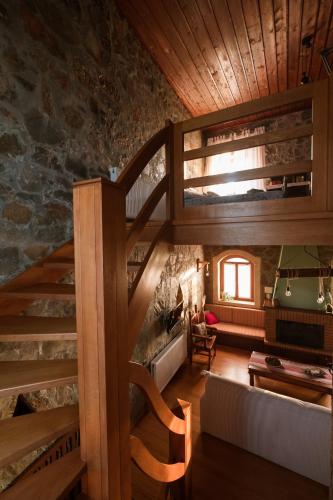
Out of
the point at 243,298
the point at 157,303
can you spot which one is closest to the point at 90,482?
the point at 157,303

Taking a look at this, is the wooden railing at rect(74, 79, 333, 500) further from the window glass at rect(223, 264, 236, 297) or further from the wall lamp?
the window glass at rect(223, 264, 236, 297)

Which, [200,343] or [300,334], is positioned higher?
[300,334]

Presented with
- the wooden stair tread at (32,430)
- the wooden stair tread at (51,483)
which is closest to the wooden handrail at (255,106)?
the wooden stair tread at (32,430)

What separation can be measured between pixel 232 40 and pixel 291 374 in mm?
4792

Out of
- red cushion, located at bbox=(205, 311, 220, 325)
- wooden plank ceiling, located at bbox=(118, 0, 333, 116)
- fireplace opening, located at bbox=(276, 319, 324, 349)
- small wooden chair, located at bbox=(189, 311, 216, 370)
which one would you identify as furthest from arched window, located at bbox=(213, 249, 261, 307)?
wooden plank ceiling, located at bbox=(118, 0, 333, 116)

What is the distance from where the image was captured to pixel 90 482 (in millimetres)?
897

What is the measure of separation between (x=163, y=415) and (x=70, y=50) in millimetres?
2859

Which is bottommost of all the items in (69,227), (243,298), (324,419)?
(324,419)

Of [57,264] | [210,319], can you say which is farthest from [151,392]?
[210,319]

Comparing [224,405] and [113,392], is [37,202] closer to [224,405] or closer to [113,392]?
[113,392]

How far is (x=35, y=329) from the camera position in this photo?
1171mm

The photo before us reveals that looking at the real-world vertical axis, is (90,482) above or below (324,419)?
above

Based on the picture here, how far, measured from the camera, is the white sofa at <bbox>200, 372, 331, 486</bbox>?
230cm

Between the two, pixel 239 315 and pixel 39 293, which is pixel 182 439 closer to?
pixel 39 293
